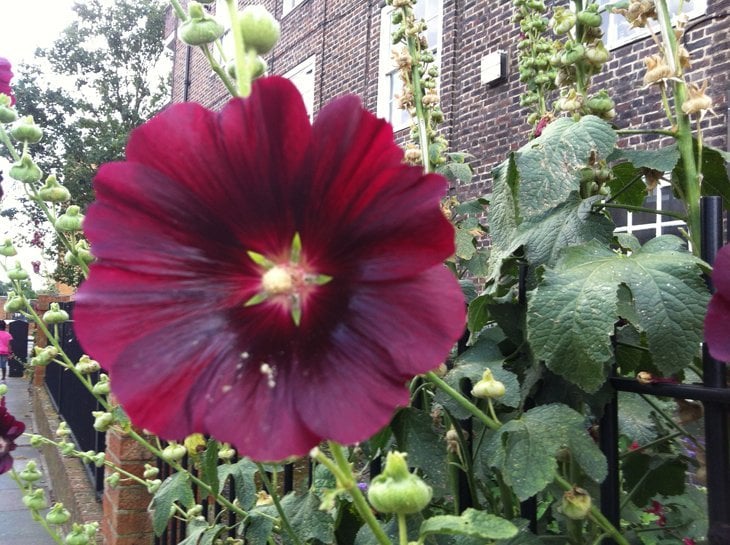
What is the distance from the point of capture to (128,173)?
0.42 metres

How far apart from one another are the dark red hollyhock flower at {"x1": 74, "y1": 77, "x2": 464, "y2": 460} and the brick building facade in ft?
8.22

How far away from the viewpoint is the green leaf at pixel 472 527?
544 millimetres

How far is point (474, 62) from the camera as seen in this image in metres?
6.77

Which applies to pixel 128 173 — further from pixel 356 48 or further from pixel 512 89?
pixel 356 48

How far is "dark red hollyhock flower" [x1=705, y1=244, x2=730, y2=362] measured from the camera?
566 mm

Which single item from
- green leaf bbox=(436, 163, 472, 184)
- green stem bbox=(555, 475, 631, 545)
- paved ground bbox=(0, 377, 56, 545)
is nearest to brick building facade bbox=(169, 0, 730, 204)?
green leaf bbox=(436, 163, 472, 184)

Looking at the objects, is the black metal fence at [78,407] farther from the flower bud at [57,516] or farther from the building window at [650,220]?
the building window at [650,220]

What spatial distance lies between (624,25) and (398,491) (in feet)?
18.5

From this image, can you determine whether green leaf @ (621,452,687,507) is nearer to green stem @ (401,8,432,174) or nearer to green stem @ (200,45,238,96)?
green stem @ (401,8,432,174)

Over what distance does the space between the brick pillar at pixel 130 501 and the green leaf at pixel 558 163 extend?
1.72 metres

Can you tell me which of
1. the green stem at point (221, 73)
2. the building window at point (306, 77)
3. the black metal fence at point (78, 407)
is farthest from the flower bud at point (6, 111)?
the building window at point (306, 77)

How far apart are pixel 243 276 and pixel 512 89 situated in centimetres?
613

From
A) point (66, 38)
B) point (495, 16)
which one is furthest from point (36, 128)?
point (66, 38)

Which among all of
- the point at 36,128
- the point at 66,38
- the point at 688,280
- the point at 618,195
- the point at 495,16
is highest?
the point at 66,38
